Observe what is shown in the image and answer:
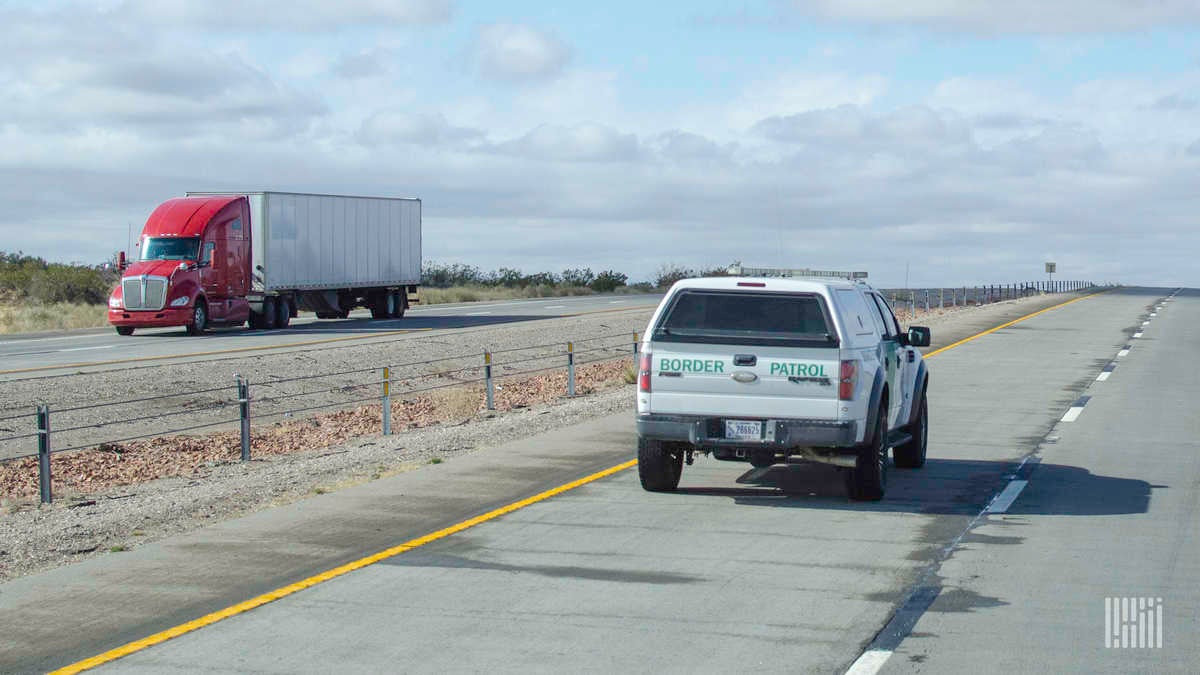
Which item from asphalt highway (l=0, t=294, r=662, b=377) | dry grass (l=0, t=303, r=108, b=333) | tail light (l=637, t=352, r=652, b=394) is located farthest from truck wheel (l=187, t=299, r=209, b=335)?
tail light (l=637, t=352, r=652, b=394)

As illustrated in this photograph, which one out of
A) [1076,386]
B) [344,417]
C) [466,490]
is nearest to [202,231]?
[344,417]

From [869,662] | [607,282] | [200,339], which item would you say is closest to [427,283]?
[607,282]

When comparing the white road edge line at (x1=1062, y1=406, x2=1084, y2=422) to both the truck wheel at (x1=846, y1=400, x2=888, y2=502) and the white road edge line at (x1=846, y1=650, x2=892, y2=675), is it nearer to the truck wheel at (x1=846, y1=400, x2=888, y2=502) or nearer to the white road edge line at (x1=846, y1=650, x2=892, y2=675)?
the truck wheel at (x1=846, y1=400, x2=888, y2=502)

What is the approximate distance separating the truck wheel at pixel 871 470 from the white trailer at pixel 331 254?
32.5 m

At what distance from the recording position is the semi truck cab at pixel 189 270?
128 feet

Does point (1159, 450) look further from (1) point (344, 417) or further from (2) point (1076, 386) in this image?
(1) point (344, 417)

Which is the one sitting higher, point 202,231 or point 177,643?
point 202,231

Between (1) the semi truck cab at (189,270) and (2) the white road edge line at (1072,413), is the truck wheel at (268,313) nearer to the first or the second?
(1) the semi truck cab at (189,270)

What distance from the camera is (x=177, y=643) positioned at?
7.58m

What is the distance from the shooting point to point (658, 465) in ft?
41.2

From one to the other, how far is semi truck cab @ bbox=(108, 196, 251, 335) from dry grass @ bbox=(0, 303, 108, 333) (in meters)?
6.04

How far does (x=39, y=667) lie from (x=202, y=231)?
112 ft

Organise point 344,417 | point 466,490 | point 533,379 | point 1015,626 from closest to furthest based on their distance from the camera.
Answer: point 1015,626, point 466,490, point 344,417, point 533,379

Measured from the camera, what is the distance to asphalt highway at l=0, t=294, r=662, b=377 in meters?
30.6
